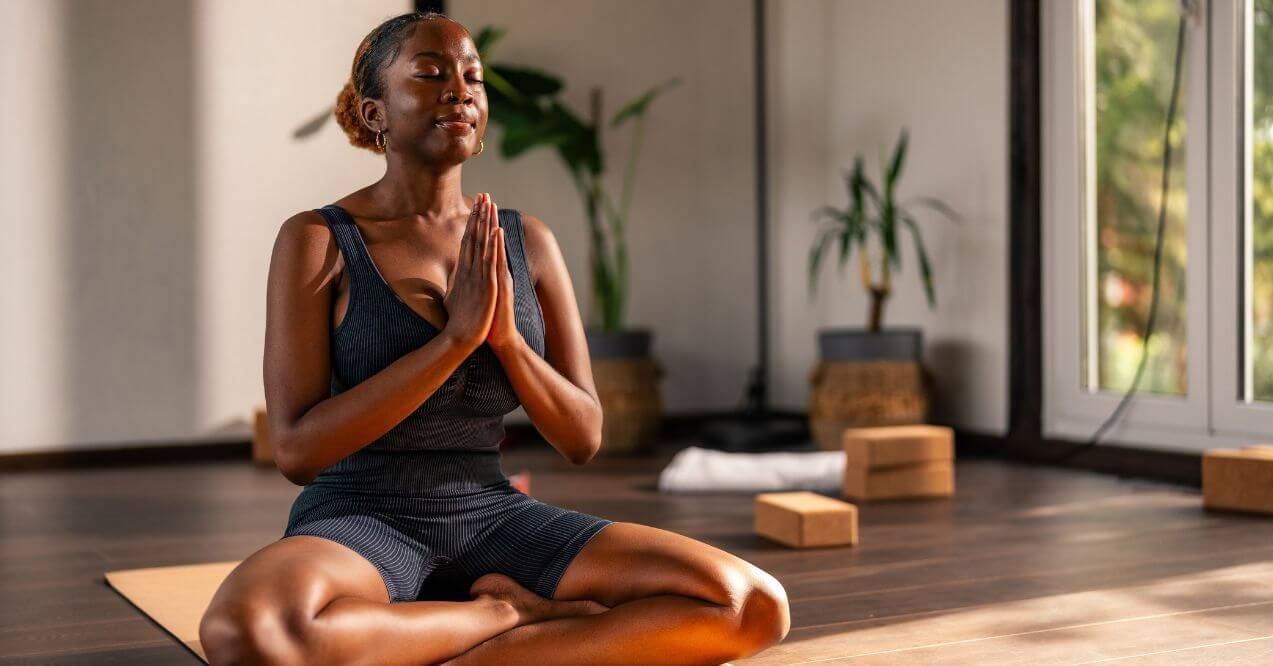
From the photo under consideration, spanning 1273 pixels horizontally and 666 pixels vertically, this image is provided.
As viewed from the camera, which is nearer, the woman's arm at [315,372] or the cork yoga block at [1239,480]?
the woman's arm at [315,372]

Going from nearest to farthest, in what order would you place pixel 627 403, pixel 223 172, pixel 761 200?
1. pixel 223 172
2. pixel 627 403
3. pixel 761 200

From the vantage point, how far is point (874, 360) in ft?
15.1

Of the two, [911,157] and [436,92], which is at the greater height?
[911,157]

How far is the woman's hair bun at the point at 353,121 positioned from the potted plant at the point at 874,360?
292cm

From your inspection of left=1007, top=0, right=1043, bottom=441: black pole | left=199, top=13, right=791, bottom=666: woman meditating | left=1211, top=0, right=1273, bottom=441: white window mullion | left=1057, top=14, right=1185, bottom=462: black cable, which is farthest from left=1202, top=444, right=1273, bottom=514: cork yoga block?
left=199, top=13, right=791, bottom=666: woman meditating

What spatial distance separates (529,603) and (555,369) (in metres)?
0.33

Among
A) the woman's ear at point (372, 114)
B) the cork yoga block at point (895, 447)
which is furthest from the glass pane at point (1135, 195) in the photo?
the woman's ear at point (372, 114)

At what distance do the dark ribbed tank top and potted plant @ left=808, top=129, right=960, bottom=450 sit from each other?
114 inches

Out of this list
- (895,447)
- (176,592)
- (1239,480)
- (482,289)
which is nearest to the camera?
(482,289)

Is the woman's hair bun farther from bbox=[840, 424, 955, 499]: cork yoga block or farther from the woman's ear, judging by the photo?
bbox=[840, 424, 955, 499]: cork yoga block

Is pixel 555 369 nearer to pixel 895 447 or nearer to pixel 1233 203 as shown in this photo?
pixel 895 447

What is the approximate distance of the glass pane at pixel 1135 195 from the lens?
399 cm

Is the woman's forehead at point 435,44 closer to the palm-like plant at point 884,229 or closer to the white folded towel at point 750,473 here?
the white folded towel at point 750,473

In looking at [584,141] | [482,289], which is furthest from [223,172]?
[482,289]
